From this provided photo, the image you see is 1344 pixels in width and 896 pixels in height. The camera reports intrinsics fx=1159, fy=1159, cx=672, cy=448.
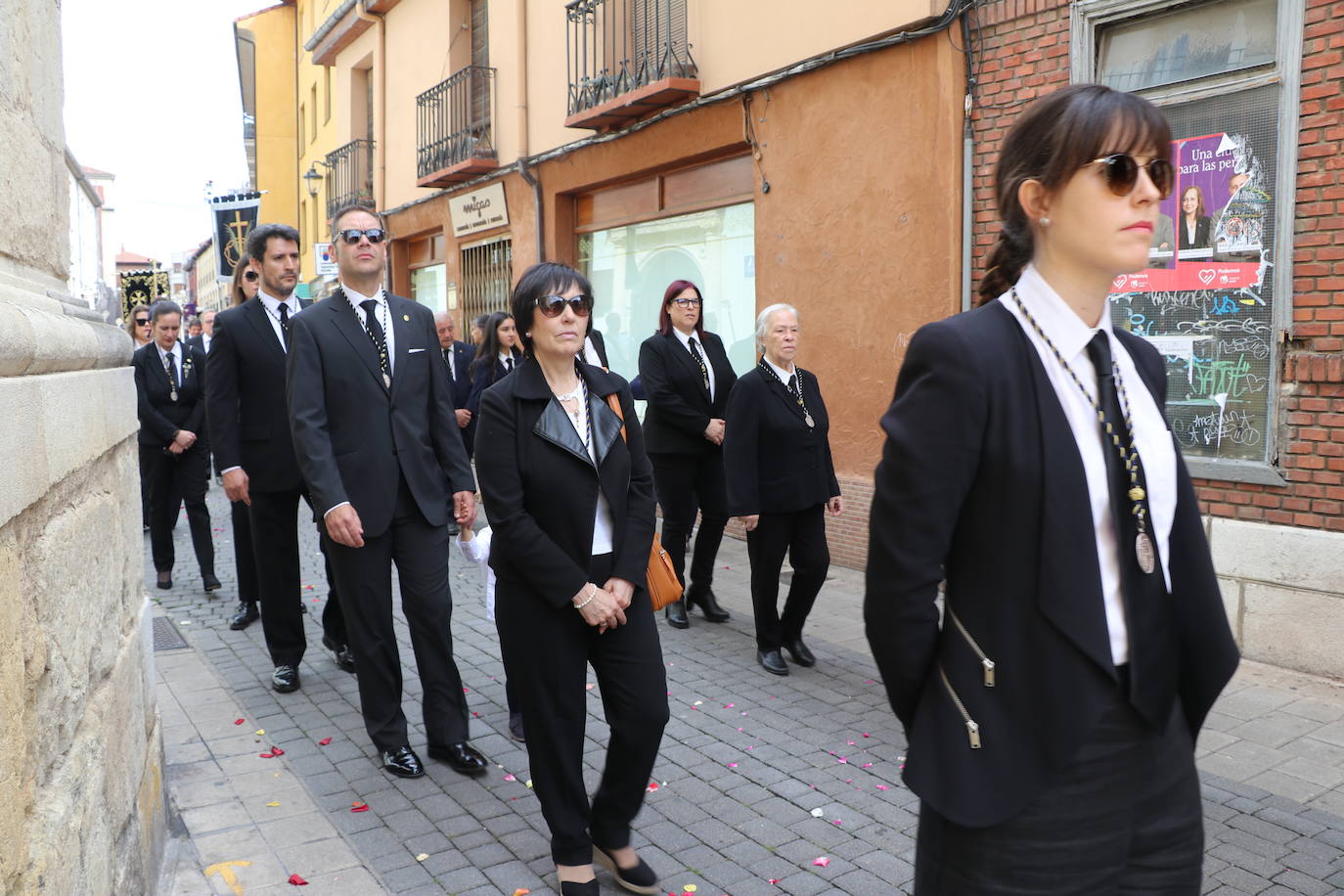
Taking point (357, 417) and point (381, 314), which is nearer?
point (357, 417)

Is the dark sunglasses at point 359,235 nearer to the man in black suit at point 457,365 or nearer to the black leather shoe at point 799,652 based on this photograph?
the black leather shoe at point 799,652

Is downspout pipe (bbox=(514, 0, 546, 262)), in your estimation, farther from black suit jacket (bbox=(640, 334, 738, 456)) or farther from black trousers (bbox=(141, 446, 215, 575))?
black suit jacket (bbox=(640, 334, 738, 456))

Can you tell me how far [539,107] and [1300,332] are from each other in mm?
9806

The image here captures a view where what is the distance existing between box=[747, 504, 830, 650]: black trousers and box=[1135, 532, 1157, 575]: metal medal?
4066 millimetres

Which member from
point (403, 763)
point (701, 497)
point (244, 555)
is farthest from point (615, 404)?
point (244, 555)

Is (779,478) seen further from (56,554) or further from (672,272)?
(672,272)

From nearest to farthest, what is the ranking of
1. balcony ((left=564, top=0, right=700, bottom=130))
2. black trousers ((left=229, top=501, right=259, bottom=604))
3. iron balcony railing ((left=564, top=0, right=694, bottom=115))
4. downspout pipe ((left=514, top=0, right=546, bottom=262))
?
black trousers ((left=229, top=501, right=259, bottom=604)) < balcony ((left=564, top=0, right=700, bottom=130)) < iron balcony railing ((left=564, top=0, right=694, bottom=115)) < downspout pipe ((left=514, top=0, right=546, bottom=262))

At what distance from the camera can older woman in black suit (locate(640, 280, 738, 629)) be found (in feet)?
23.5

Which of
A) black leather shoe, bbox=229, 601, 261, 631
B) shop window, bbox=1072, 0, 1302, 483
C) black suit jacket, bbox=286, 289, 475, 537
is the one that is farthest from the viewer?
black leather shoe, bbox=229, 601, 261, 631

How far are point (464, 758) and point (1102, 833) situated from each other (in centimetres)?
320

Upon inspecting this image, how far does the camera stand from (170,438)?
8.45 m

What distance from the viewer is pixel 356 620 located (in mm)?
4625

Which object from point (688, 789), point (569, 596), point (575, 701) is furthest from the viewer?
point (688, 789)

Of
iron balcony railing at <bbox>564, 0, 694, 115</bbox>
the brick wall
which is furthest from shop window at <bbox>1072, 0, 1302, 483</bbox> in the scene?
iron balcony railing at <bbox>564, 0, 694, 115</bbox>
